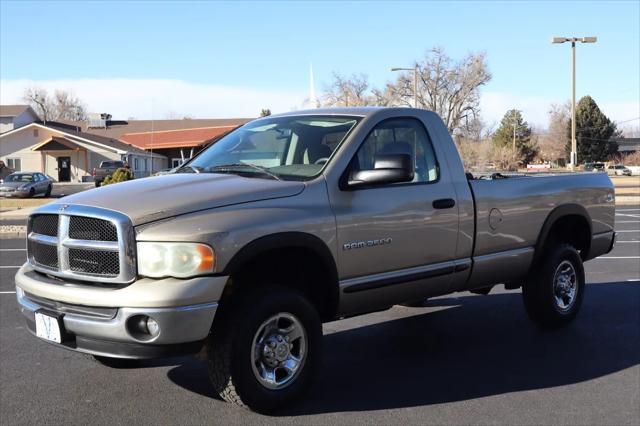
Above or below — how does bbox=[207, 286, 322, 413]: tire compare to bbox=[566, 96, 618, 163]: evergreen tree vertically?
below

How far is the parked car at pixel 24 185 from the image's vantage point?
1353 inches

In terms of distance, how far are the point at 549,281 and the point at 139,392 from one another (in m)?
3.82

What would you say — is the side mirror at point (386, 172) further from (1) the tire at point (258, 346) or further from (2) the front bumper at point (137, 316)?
→ (2) the front bumper at point (137, 316)

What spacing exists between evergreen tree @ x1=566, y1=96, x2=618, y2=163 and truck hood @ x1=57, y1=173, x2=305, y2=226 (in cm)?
7727

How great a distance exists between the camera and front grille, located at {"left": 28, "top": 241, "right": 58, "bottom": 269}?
167 inches

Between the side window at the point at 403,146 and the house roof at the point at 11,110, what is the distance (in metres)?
68.2

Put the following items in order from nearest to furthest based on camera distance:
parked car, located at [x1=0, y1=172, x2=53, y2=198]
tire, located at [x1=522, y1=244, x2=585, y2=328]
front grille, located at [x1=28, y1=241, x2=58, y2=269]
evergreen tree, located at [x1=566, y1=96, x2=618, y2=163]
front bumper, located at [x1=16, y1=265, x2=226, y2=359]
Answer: front bumper, located at [x1=16, y1=265, x2=226, y2=359], front grille, located at [x1=28, y1=241, x2=58, y2=269], tire, located at [x1=522, y1=244, x2=585, y2=328], parked car, located at [x1=0, y1=172, x2=53, y2=198], evergreen tree, located at [x1=566, y1=96, x2=618, y2=163]

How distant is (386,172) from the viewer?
15.0ft

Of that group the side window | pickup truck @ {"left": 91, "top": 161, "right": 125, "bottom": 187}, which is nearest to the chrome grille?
the side window

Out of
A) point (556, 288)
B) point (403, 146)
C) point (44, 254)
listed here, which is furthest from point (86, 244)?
point (556, 288)

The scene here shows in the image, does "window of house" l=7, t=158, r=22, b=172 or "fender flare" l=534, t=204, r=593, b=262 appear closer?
"fender flare" l=534, t=204, r=593, b=262

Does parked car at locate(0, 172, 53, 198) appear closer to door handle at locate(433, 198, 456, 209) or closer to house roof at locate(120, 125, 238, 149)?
house roof at locate(120, 125, 238, 149)

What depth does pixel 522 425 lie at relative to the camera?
413 centimetres

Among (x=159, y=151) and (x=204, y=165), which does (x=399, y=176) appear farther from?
(x=159, y=151)
